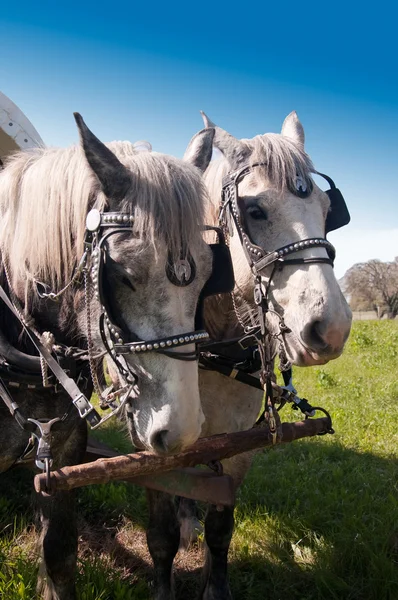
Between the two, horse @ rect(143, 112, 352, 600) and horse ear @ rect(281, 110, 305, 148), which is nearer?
horse @ rect(143, 112, 352, 600)

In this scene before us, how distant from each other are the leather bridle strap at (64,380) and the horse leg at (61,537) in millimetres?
696

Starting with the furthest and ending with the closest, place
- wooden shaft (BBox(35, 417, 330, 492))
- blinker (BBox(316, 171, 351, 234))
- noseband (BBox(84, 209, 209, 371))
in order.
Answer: blinker (BBox(316, 171, 351, 234)), wooden shaft (BBox(35, 417, 330, 492)), noseband (BBox(84, 209, 209, 371))

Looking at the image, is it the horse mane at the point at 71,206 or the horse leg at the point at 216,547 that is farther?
the horse leg at the point at 216,547

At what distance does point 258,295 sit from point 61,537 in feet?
5.10

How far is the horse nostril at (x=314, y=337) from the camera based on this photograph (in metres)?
2.10

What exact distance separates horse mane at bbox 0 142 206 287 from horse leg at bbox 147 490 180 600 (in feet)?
5.16

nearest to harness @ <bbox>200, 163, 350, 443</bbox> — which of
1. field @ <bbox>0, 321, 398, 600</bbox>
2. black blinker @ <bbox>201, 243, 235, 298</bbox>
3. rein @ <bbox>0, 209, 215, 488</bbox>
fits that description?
black blinker @ <bbox>201, 243, 235, 298</bbox>

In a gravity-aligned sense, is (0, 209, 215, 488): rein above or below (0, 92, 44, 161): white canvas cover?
below

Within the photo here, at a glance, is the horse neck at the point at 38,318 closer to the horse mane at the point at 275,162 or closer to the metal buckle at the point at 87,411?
the metal buckle at the point at 87,411

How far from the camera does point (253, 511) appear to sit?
3.72 meters

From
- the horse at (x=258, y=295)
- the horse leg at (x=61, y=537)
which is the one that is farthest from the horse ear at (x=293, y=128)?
the horse leg at (x=61, y=537)

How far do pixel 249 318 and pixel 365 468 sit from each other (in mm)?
2643

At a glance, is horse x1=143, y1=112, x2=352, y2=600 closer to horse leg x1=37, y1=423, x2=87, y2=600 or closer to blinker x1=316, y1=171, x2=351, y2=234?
blinker x1=316, y1=171, x2=351, y2=234

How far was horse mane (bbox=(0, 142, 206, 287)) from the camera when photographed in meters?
1.69
